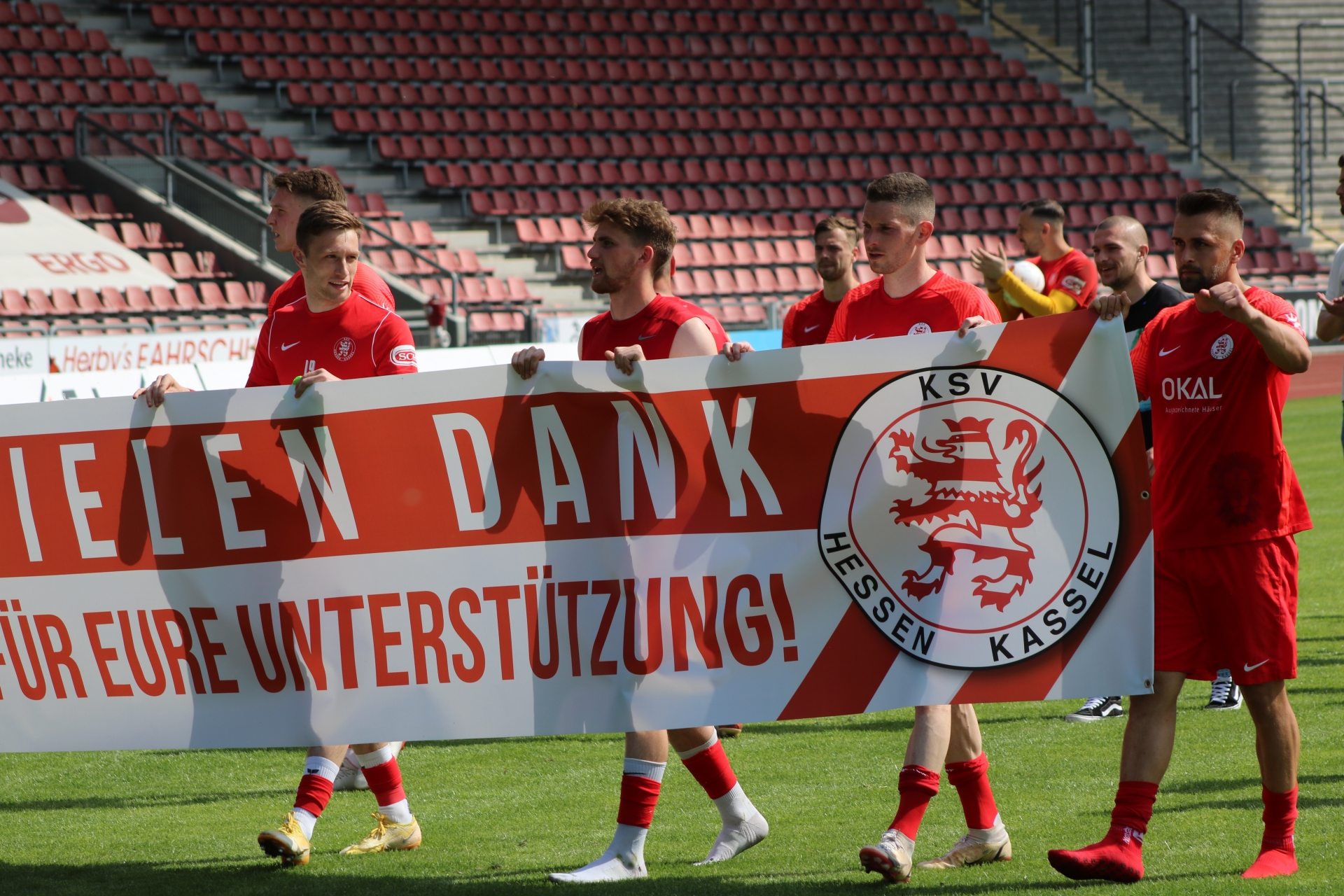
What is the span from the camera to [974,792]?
14.4ft

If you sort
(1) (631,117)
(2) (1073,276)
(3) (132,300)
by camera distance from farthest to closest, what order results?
(1) (631,117)
(3) (132,300)
(2) (1073,276)

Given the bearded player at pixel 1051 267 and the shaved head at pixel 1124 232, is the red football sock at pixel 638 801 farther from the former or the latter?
the bearded player at pixel 1051 267

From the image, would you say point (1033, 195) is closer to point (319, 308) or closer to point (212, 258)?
point (212, 258)

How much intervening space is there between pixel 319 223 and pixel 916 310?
1.96 meters

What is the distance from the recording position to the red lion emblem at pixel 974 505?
4.16 meters

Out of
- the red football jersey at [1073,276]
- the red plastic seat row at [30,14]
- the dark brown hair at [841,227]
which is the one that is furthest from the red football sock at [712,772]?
the red plastic seat row at [30,14]

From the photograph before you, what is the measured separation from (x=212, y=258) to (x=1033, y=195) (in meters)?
15.1

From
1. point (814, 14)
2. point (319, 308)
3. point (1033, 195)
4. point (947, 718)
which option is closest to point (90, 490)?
point (319, 308)

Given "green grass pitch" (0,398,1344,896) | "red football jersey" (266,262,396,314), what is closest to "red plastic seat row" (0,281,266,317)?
"green grass pitch" (0,398,1344,896)

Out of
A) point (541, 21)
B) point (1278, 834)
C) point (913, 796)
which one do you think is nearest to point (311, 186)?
point (913, 796)

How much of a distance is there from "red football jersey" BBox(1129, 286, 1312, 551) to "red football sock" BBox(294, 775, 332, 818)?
267cm

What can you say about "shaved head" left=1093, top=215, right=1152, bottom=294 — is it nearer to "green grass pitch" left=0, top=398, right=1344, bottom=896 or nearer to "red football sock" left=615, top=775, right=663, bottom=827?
"green grass pitch" left=0, top=398, right=1344, bottom=896

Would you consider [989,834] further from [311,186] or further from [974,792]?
[311,186]

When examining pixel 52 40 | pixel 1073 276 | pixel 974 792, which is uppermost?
pixel 52 40
